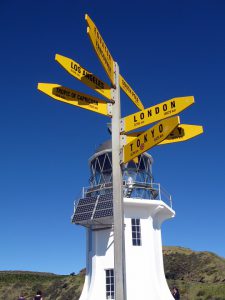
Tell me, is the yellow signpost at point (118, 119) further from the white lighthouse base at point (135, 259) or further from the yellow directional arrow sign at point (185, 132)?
the white lighthouse base at point (135, 259)

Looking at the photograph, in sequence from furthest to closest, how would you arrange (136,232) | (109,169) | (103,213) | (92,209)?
(109,169)
(136,232)
(92,209)
(103,213)

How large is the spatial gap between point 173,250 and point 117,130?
4678 centimetres

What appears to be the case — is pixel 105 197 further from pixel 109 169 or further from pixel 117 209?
pixel 117 209

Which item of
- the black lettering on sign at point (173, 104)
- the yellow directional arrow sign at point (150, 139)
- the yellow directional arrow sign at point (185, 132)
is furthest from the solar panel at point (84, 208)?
the black lettering on sign at point (173, 104)

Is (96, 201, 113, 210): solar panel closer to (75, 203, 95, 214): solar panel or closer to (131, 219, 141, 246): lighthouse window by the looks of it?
(75, 203, 95, 214): solar panel

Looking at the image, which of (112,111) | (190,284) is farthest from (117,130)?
(190,284)

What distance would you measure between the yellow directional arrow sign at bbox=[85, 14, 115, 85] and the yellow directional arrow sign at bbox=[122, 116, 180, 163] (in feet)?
3.65

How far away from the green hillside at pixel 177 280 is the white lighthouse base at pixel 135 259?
10924 millimetres

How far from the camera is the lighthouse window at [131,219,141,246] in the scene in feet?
64.2

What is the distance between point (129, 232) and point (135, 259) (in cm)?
142

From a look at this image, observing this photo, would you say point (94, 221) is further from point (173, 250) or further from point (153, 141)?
point (173, 250)

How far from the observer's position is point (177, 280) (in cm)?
3750

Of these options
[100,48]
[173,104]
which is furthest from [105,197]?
[100,48]

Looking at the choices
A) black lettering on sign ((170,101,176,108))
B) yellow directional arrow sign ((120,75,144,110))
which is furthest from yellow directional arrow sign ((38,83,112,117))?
black lettering on sign ((170,101,176,108))
